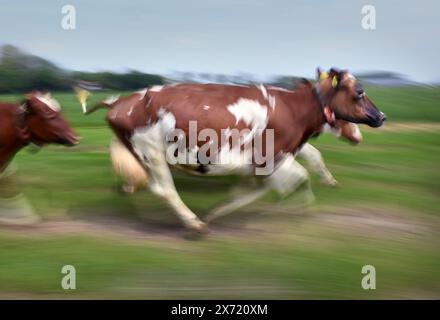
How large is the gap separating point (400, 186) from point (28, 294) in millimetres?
2287

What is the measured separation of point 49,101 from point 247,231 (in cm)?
141

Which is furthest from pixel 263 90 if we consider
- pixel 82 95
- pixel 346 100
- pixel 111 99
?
pixel 82 95

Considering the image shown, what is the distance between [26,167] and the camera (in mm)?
4008

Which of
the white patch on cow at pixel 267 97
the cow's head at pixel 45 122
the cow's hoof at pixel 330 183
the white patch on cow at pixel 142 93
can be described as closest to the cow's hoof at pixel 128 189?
the cow's head at pixel 45 122

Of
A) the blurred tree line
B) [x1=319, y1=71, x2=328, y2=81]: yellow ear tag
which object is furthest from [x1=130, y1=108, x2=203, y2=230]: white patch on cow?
[x1=319, y1=71, x2=328, y2=81]: yellow ear tag

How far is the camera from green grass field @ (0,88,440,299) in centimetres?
321

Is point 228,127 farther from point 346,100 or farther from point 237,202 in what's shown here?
point 346,100

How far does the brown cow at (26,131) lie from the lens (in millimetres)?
3693

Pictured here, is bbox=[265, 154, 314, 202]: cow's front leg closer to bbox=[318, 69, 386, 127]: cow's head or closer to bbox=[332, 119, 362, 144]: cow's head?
bbox=[318, 69, 386, 127]: cow's head

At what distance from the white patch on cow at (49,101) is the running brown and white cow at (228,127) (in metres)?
0.31

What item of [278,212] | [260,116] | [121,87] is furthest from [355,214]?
[121,87]

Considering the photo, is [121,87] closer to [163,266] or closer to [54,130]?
[54,130]
